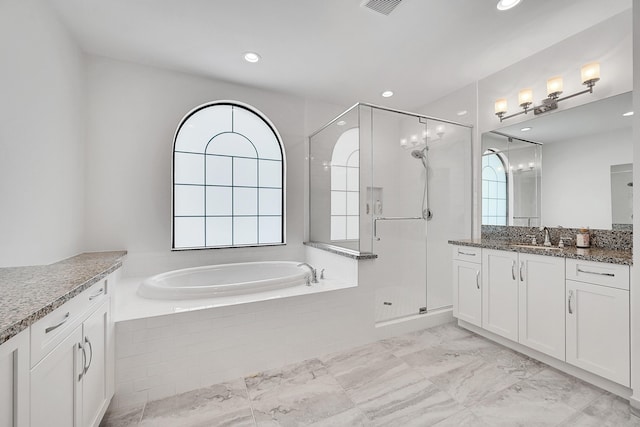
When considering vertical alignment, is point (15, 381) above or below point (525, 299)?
above

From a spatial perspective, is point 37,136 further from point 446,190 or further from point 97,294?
point 446,190

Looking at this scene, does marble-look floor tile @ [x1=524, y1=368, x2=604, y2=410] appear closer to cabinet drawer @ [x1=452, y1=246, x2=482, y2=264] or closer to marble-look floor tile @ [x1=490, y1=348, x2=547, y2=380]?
marble-look floor tile @ [x1=490, y1=348, x2=547, y2=380]

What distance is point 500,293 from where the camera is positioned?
7.57 feet

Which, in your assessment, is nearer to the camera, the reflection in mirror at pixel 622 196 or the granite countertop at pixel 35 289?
the granite countertop at pixel 35 289

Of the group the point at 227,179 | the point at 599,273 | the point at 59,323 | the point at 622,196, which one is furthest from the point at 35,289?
the point at 622,196

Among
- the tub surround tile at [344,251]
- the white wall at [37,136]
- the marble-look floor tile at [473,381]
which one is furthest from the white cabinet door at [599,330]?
the white wall at [37,136]

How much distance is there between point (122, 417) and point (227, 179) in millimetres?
2307

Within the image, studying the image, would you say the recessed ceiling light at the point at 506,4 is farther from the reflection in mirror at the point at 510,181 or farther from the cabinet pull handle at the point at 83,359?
the cabinet pull handle at the point at 83,359

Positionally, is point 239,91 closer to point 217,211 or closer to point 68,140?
point 217,211

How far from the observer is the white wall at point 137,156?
8.32 feet

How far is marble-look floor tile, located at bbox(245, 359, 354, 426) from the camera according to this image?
1.55m

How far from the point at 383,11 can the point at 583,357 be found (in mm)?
2702

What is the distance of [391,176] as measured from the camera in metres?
3.10

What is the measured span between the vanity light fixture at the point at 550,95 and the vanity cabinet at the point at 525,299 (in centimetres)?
136
